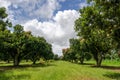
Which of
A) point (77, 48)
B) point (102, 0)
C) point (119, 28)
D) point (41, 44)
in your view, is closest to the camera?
point (102, 0)

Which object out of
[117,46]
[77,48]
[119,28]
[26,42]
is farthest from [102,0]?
[77,48]

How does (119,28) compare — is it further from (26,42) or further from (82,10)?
(26,42)

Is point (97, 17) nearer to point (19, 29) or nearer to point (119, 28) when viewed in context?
point (119, 28)

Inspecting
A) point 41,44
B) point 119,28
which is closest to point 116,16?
point 119,28

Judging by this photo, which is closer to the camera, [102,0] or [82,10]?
[102,0]

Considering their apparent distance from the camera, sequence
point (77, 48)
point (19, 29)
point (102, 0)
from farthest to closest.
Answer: point (77, 48)
point (19, 29)
point (102, 0)

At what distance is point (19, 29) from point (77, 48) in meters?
26.8

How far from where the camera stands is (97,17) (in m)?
37.2

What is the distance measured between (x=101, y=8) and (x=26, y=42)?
38070mm

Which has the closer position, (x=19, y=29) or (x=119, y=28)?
(x=119, y=28)

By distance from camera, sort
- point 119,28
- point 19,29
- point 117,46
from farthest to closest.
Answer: point 19,29
point 117,46
point 119,28

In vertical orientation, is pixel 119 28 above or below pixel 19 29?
below

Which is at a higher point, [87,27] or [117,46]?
[87,27]

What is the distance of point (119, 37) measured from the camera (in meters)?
37.6
